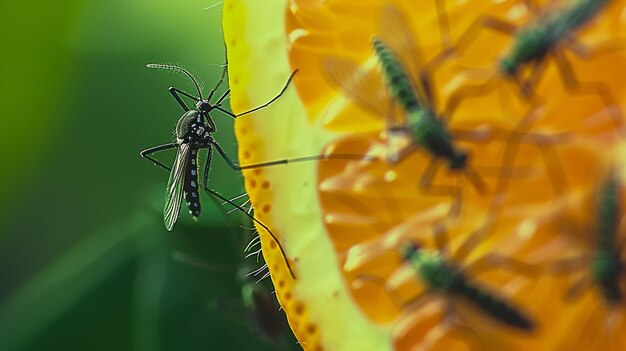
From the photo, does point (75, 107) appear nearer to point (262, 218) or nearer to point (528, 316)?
point (262, 218)

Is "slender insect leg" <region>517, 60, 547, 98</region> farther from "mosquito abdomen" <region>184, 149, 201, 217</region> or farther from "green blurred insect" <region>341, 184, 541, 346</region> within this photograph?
"mosquito abdomen" <region>184, 149, 201, 217</region>

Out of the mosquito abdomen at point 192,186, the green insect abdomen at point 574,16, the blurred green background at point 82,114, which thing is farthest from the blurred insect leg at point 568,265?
the blurred green background at point 82,114

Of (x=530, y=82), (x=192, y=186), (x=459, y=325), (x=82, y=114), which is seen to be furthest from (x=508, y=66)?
(x=82, y=114)

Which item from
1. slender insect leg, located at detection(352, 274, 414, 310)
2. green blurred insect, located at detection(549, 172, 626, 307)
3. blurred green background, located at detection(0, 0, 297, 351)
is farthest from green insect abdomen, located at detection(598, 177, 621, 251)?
blurred green background, located at detection(0, 0, 297, 351)

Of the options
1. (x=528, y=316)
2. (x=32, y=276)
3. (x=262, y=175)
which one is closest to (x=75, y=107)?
(x=32, y=276)

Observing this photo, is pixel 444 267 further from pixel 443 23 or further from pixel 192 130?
pixel 192 130
